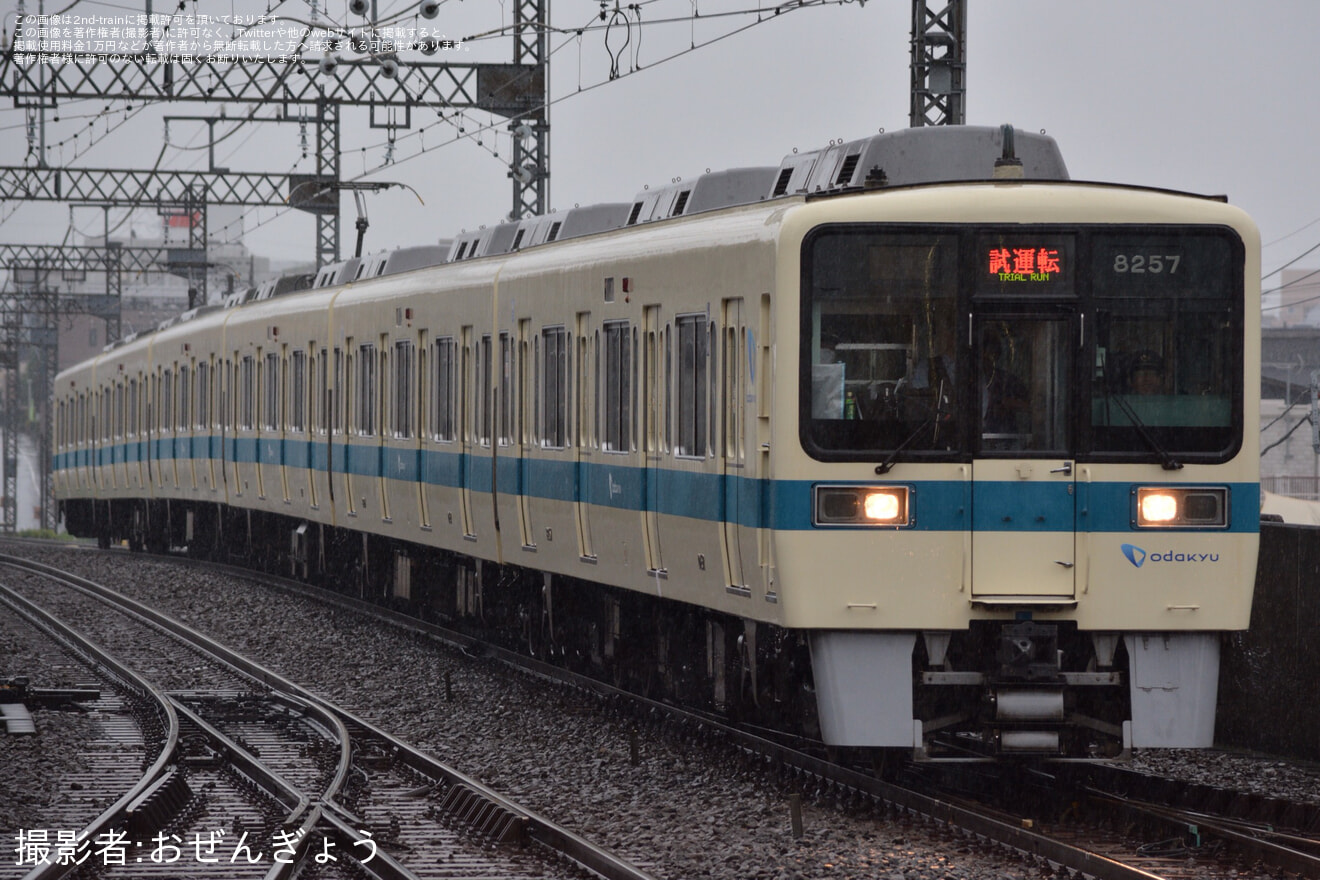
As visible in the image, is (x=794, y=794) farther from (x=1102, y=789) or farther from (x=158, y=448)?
(x=158, y=448)

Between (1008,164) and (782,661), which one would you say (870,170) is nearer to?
(1008,164)

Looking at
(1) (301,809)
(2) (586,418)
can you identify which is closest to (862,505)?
(1) (301,809)

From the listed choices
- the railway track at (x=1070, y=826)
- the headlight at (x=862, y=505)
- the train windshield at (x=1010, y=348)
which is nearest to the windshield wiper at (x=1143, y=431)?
the train windshield at (x=1010, y=348)

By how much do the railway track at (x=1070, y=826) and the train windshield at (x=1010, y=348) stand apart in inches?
59.4

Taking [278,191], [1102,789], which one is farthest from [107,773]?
[278,191]

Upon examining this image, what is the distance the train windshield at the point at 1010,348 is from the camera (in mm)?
9438

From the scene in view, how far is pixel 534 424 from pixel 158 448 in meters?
16.8

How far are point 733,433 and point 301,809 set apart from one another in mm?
2680

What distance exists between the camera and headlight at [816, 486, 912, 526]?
A: 941 cm

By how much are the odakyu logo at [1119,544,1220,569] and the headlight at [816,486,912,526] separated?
3.18ft

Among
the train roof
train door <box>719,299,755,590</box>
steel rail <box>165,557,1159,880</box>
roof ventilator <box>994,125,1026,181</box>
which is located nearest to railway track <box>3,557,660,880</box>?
steel rail <box>165,557,1159,880</box>

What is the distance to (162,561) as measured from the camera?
29016mm

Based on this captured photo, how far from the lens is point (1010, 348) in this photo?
9.53 m

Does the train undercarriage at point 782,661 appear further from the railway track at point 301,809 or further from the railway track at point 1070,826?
the railway track at point 301,809
